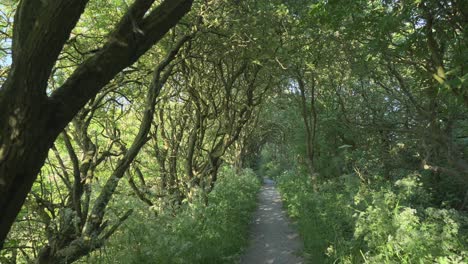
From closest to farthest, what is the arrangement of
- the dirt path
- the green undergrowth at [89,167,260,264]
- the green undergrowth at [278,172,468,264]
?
the green undergrowth at [278,172,468,264] → the green undergrowth at [89,167,260,264] → the dirt path

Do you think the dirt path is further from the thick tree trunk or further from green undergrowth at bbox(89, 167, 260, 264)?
the thick tree trunk

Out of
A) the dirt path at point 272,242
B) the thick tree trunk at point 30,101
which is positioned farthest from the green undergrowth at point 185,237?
the thick tree trunk at point 30,101

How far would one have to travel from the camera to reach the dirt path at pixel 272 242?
8881 mm

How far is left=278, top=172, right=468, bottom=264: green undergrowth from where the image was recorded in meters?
4.75

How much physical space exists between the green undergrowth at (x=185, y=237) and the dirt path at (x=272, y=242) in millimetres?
343

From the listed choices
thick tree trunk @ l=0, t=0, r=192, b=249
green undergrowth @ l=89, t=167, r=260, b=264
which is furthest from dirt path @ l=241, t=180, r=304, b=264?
thick tree trunk @ l=0, t=0, r=192, b=249

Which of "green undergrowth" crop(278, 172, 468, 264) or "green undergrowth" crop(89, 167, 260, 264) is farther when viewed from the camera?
"green undergrowth" crop(89, 167, 260, 264)

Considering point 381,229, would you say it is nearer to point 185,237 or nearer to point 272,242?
point 185,237

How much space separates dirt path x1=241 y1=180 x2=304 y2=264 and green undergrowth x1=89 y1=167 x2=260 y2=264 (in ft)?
1.12

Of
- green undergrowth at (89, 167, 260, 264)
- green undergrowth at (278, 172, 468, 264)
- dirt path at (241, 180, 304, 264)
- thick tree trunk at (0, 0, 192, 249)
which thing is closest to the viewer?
thick tree trunk at (0, 0, 192, 249)

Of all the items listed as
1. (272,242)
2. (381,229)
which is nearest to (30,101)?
(381,229)

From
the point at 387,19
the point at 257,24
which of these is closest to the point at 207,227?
the point at 257,24

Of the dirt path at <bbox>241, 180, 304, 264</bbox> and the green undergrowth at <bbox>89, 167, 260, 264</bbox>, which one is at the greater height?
the green undergrowth at <bbox>89, 167, 260, 264</bbox>

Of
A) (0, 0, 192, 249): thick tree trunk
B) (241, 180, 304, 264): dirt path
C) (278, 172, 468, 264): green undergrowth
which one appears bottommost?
(241, 180, 304, 264): dirt path
